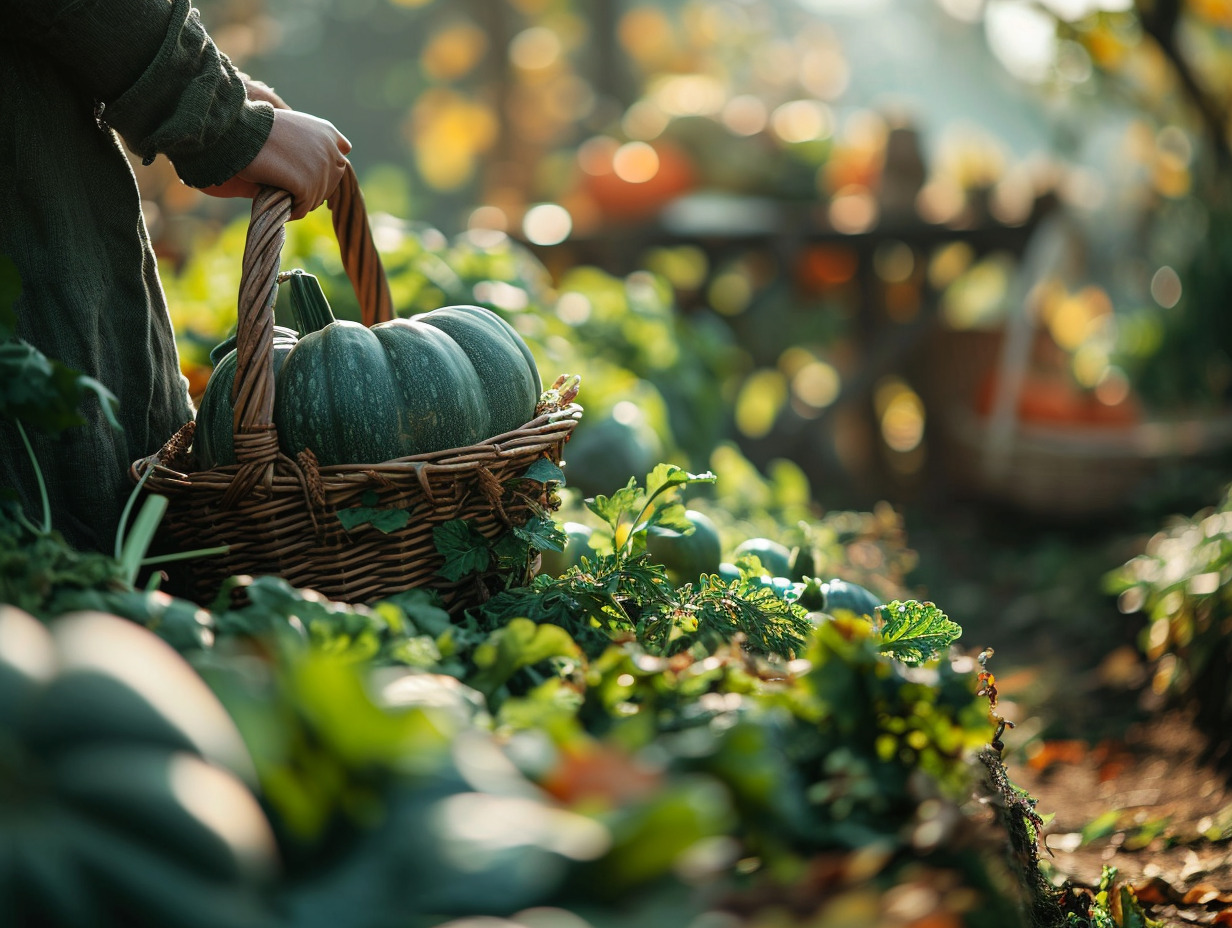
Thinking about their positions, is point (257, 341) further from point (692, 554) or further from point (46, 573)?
point (692, 554)

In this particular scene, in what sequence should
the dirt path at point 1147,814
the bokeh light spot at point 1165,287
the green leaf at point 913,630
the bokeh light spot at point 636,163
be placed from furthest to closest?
the bokeh light spot at point 636,163, the bokeh light spot at point 1165,287, the dirt path at point 1147,814, the green leaf at point 913,630

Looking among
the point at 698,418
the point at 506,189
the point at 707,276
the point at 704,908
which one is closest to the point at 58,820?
the point at 704,908

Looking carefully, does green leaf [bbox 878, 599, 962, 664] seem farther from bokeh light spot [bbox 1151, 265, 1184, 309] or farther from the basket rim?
bokeh light spot [bbox 1151, 265, 1184, 309]

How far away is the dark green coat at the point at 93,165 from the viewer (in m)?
1.51

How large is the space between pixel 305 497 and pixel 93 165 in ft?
2.23

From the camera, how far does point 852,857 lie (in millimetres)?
941

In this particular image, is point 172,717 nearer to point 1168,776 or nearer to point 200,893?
point 200,893

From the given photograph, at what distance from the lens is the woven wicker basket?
1.51m

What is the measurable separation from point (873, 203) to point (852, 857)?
219 inches

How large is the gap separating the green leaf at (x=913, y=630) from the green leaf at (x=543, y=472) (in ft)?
1.76

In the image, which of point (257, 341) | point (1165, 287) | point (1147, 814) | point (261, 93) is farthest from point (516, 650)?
point (1165, 287)

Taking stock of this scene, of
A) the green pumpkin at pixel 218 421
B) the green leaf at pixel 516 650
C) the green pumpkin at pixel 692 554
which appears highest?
the green pumpkin at pixel 218 421

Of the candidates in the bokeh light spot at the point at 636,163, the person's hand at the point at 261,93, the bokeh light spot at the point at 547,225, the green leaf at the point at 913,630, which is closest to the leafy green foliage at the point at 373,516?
the green leaf at the point at 913,630

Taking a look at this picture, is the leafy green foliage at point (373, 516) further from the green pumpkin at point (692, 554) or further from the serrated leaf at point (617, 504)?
the green pumpkin at point (692, 554)
